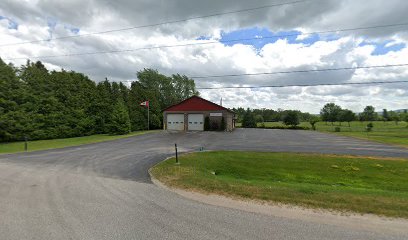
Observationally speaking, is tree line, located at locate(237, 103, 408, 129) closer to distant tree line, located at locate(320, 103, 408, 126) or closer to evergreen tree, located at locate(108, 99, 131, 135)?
distant tree line, located at locate(320, 103, 408, 126)

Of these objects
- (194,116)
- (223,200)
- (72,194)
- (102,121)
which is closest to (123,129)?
(102,121)

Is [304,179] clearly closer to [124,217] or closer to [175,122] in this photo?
[124,217]

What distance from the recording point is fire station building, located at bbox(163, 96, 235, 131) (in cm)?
3738

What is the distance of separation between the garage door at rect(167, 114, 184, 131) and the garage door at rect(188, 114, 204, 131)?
1.38 m

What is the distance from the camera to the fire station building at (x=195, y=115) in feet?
123

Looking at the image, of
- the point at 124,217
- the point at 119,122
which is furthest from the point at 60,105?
the point at 124,217

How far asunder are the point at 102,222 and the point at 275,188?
193 inches

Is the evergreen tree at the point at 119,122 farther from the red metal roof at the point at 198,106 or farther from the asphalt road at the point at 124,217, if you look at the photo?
the asphalt road at the point at 124,217

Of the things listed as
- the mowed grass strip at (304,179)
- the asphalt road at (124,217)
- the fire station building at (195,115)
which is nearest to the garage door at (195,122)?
the fire station building at (195,115)

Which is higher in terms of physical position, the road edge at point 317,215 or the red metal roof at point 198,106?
the red metal roof at point 198,106

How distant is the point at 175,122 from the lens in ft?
125

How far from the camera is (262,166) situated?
40.8ft

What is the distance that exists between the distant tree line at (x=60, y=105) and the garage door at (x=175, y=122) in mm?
5499

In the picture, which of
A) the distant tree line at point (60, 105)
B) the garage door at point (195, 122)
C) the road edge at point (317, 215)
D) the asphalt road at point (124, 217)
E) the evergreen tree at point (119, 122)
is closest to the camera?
the asphalt road at point (124, 217)
